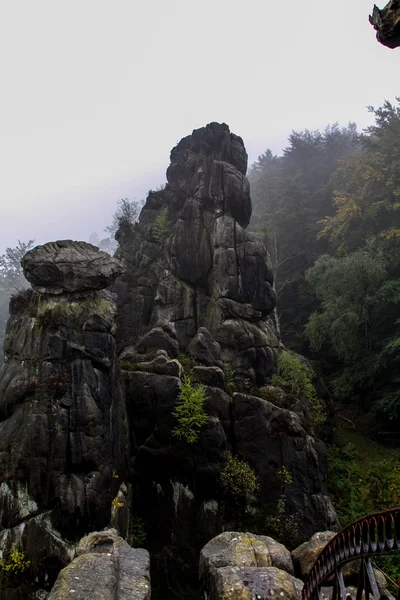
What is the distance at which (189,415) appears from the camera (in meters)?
19.2

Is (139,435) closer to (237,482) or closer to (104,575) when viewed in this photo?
(237,482)

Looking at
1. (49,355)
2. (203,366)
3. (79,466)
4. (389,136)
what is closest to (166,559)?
(79,466)

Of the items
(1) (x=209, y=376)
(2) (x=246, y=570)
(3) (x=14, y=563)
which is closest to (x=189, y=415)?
(1) (x=209, y=376)

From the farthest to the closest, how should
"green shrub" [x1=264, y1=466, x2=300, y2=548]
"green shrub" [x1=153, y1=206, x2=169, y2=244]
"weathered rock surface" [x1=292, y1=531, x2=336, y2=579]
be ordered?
"green shrub" [x1=153, y1=206, x2=169, y2=244] < "green shrub" [x1=264, y1=466, x2=300, y2=548] < "weathered rock surface" [x1=292, y1=531, x2=336, y2=579]

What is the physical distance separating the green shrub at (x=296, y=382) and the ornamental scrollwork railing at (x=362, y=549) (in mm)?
16887

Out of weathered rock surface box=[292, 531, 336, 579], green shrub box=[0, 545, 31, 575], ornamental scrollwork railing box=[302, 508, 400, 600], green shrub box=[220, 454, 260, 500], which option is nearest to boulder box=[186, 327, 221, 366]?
green shrub box=[220, 454, 260, 500]

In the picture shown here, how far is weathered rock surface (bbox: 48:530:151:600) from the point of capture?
8.60 metres

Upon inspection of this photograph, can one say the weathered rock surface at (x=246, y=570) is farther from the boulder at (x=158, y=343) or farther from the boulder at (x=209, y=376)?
the boulder at (x=158, y=343)

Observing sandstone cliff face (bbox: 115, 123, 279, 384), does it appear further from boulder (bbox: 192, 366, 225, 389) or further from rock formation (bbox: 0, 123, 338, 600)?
boulder (bbox: 192, 366, 225, 389)

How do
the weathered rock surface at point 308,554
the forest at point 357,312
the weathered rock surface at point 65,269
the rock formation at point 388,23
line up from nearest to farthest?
the rock formation at point 388,23
the weathered rock surface at point 308,554
the weathered rock surface at point 65,269
the forest at point 357,312

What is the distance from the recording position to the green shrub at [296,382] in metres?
24.3

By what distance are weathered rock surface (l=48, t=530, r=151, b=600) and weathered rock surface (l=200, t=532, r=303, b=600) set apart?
2.23 metres

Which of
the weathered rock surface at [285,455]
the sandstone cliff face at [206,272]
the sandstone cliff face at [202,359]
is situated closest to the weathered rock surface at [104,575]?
the sandstone cliff face at [202,359]

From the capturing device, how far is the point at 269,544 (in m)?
12.6
